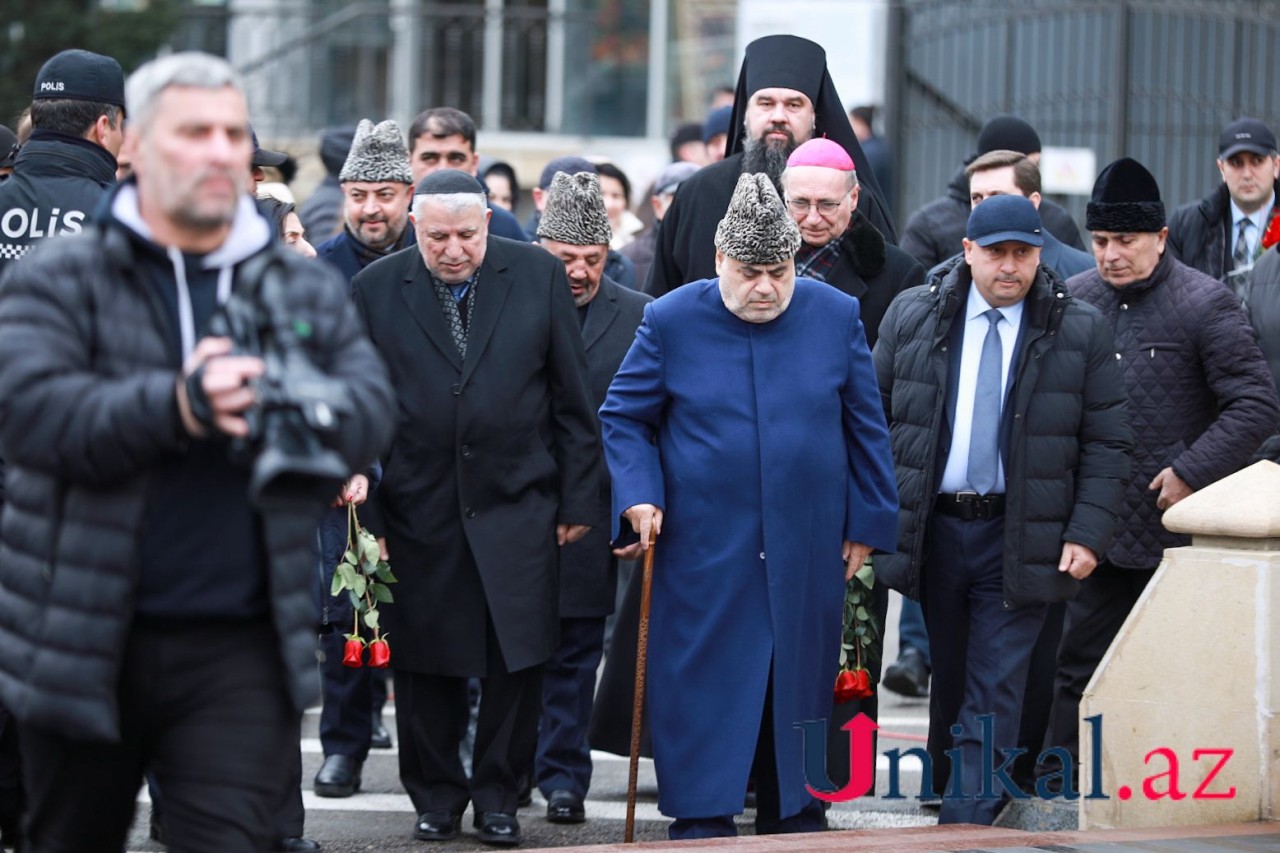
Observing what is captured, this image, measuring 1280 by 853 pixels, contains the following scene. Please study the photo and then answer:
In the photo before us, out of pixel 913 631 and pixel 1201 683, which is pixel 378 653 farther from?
pixel 913 631

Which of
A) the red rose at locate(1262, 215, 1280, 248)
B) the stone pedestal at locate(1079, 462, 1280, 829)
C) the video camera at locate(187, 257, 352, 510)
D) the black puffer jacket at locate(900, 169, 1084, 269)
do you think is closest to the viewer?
the video camera at locate(187, 257, 352, 510)

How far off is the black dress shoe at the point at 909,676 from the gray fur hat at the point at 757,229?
147 inches

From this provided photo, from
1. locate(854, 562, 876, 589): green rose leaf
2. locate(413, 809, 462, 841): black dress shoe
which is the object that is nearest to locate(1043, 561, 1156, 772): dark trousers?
locate(854, 562, 876, 589): green rose leaf

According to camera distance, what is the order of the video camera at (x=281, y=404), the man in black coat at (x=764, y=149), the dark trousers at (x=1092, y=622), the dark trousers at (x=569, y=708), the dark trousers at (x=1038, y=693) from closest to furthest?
the video camera at (x=281, y=404), the dark trousers at (x=1038, y=693), the dark trousers at (x=569, y=708), the dark trousers at (x=1092, y=622), the man in black coat at (x=764, y=149)

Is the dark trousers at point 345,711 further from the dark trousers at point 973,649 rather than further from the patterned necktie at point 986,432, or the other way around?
the patterned necktie at point 986,432

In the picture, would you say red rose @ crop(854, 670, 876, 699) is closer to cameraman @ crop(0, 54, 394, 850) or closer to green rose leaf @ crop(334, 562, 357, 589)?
green rose leaf @ crop(334, 562, 357, 589)

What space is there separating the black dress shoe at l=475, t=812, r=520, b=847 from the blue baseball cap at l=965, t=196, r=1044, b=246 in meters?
2.40

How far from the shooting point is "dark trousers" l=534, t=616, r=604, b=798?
783 centimetres

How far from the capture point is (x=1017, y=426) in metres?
7.24

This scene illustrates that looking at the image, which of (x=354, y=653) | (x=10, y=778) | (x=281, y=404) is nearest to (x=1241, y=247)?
(x=354, y=653)

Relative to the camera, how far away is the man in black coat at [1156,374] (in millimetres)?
8016

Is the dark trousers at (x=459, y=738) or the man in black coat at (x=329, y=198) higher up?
the man in black coat at (x=329, y=198)

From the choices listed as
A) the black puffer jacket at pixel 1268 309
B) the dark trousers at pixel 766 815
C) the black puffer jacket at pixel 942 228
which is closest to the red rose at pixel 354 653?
the dark trousers at pixel 766 815

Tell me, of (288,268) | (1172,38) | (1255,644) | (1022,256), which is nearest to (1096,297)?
(1022,256)
